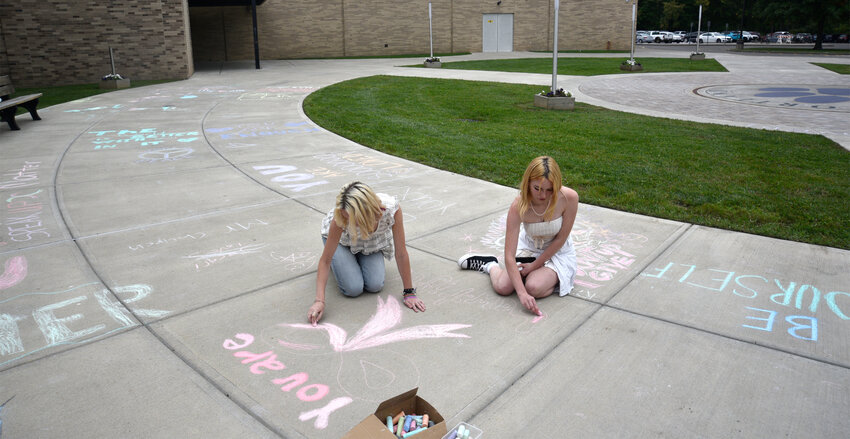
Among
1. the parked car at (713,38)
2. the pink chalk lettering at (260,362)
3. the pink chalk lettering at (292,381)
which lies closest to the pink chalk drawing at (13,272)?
the pink chalk lettering at (260,362)

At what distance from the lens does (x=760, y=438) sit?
2578mm

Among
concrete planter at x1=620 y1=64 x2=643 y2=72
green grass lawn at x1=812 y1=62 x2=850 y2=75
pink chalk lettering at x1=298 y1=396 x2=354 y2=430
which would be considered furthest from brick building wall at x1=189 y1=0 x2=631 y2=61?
pink chalk lettering at x1=298 y1=396 x2=354 y2=430

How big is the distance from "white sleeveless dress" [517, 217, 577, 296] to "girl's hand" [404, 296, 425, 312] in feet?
2.81

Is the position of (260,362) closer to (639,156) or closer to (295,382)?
(295,382)

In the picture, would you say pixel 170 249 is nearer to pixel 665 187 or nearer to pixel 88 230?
pixel 88 230

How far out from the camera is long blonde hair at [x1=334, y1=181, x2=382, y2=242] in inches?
139

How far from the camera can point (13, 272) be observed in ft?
14.5

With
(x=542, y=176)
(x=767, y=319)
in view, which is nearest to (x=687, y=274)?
(x=767, y=319)

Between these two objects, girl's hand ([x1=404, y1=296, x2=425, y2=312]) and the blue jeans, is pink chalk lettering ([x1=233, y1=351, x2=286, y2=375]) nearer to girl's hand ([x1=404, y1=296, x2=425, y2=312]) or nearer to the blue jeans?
the blue jeans

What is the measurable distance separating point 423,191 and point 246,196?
202cm

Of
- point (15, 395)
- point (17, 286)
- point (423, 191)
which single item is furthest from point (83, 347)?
point (423, 191)

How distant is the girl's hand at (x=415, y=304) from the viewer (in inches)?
151

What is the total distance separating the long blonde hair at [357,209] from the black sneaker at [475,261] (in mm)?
1063

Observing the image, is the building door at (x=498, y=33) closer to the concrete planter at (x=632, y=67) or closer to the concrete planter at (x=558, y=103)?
the concrete planter at (x=632, y=67)
